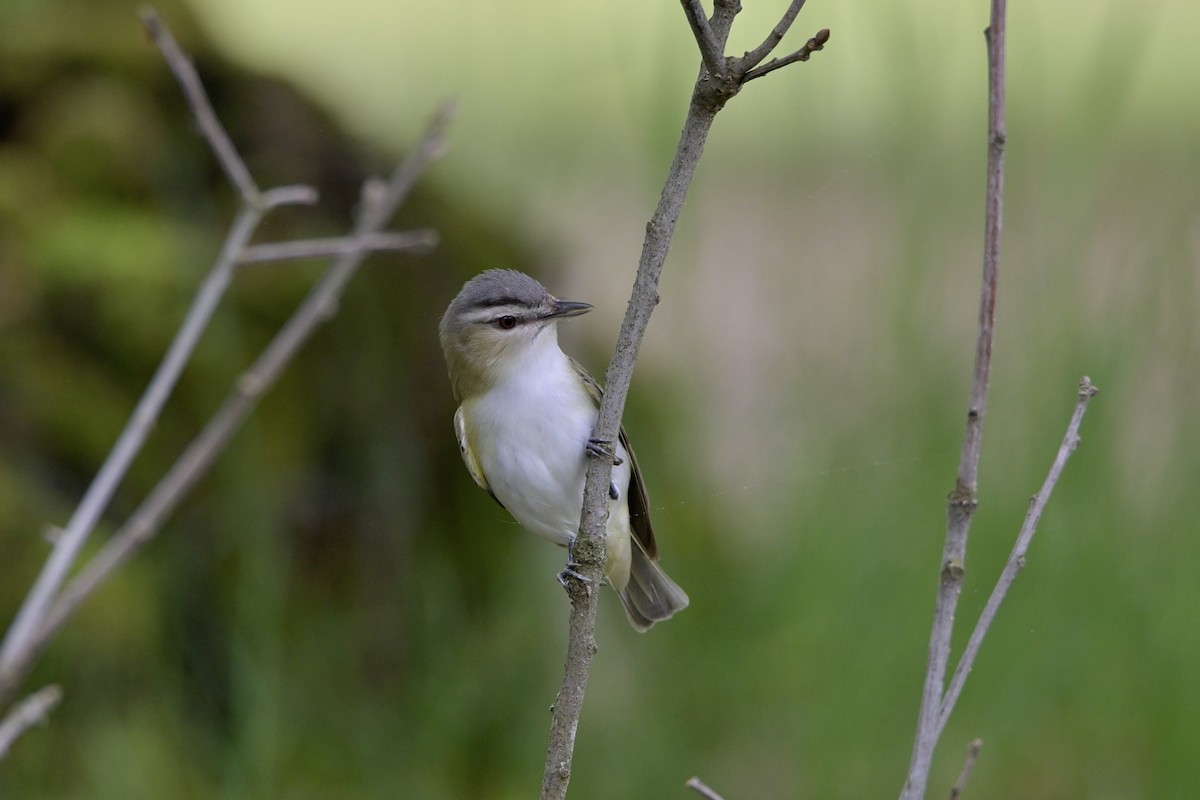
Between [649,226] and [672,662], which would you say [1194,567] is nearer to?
[672,662]

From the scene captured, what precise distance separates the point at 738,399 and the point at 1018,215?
1.71 metres

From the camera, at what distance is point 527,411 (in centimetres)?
259

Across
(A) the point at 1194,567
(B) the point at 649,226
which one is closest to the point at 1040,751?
(A) the point at 1194,567

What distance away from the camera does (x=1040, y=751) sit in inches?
138

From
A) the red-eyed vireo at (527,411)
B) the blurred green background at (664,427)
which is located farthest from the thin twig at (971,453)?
the blurred green background at (664,427)

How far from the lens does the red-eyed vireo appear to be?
2.55m

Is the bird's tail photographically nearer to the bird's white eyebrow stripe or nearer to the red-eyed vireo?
the red-eyed vireo

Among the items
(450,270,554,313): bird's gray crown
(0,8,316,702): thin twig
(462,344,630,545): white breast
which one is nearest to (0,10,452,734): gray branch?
(0,8,316,702): thin twig

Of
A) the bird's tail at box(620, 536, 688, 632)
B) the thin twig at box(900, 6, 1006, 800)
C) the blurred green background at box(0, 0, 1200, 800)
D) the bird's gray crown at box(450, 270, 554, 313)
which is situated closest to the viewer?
the thin twig at box(900, 6, 1006, 800)

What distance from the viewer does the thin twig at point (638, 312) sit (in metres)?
1.34

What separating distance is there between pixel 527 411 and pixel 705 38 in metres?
1.37

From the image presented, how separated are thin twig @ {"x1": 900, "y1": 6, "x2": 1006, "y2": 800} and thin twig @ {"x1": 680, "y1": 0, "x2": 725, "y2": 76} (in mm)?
365

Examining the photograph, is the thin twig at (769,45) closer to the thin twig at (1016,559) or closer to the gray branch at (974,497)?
the gray branch at (974,497)

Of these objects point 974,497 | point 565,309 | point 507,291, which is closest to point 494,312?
point 507,291
